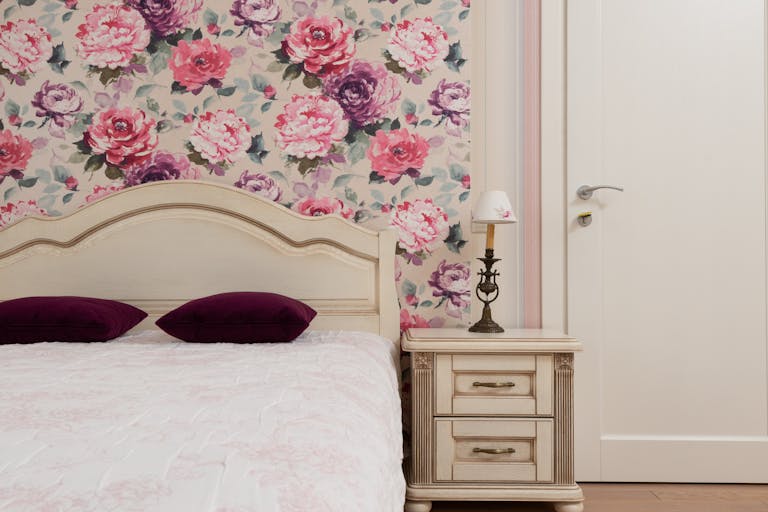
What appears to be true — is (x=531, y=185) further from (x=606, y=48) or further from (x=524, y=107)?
(x=606, y=48)

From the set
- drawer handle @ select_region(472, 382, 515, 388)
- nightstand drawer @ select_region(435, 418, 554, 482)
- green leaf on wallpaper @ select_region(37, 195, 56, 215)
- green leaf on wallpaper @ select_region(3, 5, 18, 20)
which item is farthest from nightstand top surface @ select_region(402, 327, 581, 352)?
green leaf on wallpaper @ select_region(3, 5, 18, 20)

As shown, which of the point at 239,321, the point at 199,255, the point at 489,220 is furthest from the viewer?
the point at 199,255

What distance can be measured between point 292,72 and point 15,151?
1167 millimetres

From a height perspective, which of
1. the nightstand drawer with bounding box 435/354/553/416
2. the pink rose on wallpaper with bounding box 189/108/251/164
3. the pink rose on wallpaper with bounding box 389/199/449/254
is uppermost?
the pink rose on wallpaper with bounding box 189/108/251/164

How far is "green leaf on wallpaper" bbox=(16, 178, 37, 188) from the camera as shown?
7.82 ft

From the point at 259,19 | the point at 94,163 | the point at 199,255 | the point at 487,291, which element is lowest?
the point at 487,291

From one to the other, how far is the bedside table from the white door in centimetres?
41

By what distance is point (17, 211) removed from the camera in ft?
7.85

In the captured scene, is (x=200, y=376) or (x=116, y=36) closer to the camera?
(x=200, y=376)

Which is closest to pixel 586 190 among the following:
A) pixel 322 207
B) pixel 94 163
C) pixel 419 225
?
pixel 419 225

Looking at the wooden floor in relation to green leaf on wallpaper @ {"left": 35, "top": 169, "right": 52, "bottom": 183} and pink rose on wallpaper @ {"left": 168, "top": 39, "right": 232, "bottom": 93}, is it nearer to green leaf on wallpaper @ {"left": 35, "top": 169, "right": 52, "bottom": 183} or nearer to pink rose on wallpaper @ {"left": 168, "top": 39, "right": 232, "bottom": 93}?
pink rose on wallpaper @ {"left": 168, "top": 39, "right": 232, "bottom": 93}

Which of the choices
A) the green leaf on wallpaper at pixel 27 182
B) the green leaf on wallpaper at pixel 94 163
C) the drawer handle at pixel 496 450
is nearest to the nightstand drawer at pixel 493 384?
the drawer handle at pixel 496 450

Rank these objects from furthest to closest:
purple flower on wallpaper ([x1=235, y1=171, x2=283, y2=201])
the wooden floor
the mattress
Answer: purple flower on wallpaper ([x1=235, y1=171, x2=283, y2=201]), the wooden floor, the mattress

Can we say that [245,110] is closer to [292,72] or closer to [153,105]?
[292,72]
